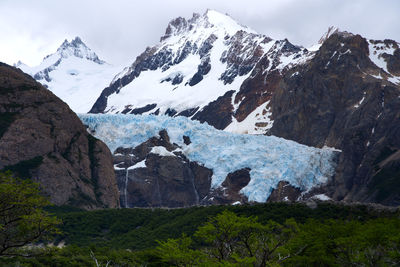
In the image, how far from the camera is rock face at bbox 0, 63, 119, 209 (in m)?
139

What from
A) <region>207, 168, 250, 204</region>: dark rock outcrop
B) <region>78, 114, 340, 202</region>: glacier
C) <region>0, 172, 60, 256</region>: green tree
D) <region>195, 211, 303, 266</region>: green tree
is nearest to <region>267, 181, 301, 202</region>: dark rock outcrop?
<region>78, 114, 340, 202</region>: glacier

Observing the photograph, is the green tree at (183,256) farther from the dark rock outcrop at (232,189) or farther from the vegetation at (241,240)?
the dark rock outcrop at (232,189)

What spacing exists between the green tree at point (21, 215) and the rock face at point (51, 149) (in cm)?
9719

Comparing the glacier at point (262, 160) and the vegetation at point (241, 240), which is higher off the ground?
the glacier at point (262, 160)

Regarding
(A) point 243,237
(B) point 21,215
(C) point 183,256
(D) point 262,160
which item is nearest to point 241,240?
(A) point 243,237

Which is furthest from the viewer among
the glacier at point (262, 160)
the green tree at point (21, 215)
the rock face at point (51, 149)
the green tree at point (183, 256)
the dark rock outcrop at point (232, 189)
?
the dark rock outcrop at point (232, 189)

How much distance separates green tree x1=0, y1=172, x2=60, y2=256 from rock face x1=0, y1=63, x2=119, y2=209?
97190 millimetres

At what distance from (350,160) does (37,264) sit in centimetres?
15209

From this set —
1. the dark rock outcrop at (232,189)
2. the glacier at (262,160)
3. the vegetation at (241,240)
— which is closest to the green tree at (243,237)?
the vegetation at (241,240)

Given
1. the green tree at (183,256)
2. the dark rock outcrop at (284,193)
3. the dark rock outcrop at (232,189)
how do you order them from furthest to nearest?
the dark rock outcrop at (232,189) → the dark rock outcrop at (284,193) → the green tree at (183,256)

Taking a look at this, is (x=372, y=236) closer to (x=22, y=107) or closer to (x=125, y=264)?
(x=125, y=264)

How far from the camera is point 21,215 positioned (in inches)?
1489

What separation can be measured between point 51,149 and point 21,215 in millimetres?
113888

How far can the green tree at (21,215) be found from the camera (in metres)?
36.5
